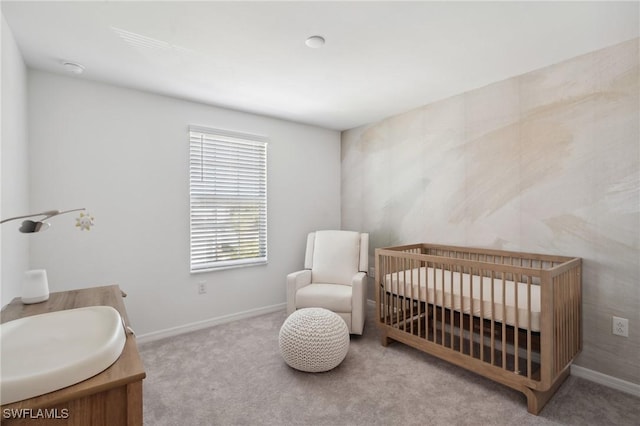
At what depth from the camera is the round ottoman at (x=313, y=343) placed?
219 centimetres

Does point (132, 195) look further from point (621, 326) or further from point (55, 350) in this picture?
point (621, 326)

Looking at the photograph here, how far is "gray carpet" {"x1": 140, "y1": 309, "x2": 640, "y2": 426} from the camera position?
1771 mm

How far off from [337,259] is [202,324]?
1537 millimetres

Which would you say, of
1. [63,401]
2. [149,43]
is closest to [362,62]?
[149,43]

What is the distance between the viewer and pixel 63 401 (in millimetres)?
789

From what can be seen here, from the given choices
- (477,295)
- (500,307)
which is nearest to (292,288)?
(477,295)

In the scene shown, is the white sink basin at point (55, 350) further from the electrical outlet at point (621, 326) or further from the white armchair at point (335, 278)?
the electrical outlet at point (621, 326)

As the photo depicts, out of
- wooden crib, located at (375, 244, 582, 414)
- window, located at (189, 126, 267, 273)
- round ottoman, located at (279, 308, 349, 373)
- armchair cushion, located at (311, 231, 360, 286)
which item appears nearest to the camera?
wooden crib, located at (375, 244, 582, 414)

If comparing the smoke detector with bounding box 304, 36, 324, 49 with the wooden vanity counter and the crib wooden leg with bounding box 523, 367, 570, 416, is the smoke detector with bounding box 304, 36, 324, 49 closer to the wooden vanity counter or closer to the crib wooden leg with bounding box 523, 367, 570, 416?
the wooden vanity counter

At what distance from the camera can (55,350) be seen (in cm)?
91

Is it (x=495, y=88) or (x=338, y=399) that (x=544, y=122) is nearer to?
(x=495, y=88)

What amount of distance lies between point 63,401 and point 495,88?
3.28 metres

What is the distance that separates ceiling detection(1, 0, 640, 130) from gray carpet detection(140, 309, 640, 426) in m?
2.29

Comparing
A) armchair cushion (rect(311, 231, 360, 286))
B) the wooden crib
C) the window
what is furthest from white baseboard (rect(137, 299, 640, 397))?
armchair cushion (rect(311, 231, 360, 286))
